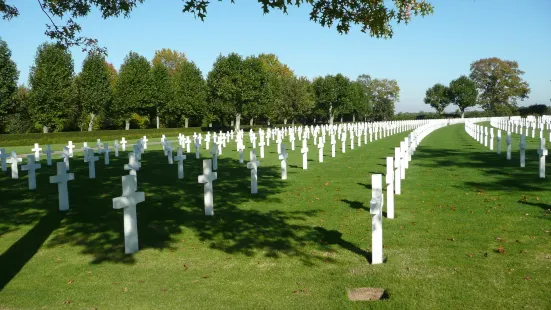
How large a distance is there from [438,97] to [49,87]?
9458 centimetres

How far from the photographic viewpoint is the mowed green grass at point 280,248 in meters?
5.32

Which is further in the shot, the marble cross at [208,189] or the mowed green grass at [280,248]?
the marble cross at [208,189]

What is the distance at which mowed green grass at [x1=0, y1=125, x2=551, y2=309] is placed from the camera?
532cm

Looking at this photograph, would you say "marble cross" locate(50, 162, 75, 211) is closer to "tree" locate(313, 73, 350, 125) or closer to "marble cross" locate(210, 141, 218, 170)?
"marble cross" locate(210, 141, 218, 170)

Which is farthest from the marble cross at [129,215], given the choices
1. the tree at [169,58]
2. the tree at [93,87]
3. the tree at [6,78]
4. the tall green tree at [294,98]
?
the tree at [169,58]

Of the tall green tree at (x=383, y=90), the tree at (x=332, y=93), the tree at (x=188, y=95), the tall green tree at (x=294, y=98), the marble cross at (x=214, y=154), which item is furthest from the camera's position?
the tall green tree at (x=383, y=90)

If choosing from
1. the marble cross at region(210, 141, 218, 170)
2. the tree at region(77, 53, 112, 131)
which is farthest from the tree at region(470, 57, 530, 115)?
the marble cross at region(210, 141, 218, 170)

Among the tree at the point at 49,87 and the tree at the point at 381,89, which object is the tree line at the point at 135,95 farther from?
the tree at the point at 381,89

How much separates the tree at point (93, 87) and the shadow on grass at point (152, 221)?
148 ft

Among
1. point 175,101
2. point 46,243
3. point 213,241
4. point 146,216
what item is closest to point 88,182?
point 146,216

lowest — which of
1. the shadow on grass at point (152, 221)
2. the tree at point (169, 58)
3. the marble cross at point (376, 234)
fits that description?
the shadow on grass at point (152, 221)

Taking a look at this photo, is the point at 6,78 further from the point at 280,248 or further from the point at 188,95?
the point at 280,248

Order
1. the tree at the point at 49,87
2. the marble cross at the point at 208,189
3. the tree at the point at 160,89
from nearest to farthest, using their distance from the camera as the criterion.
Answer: the marble cross at the point at 208,189 < the tree at the point at 49,87 < the tree at the point at 160,89

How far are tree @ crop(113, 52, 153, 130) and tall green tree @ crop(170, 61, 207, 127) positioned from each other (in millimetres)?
3879
